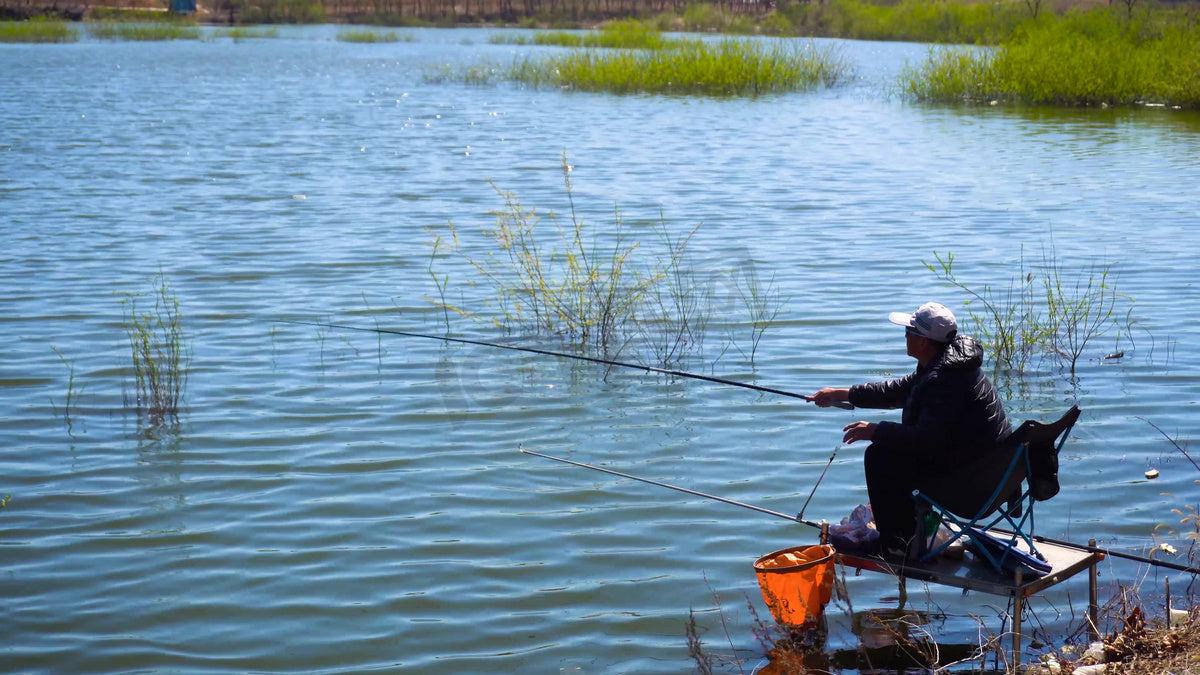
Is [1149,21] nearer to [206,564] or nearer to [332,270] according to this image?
[332,270]

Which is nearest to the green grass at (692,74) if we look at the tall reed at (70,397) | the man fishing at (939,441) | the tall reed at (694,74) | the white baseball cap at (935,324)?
the tall reed at (694,74)

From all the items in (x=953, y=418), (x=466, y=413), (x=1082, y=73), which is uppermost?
(x=1082, y=73)

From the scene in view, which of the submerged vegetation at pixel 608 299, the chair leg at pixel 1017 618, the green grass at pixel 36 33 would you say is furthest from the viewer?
the green grass at pixel 36 33

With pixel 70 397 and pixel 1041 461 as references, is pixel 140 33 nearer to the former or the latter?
pixel 70 397

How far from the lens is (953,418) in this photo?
412 cm

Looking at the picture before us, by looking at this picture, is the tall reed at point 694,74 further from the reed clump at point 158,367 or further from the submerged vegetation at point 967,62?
the reed clump at point 158,367

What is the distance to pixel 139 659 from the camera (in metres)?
4.46

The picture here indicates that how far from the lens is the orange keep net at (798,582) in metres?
4.14

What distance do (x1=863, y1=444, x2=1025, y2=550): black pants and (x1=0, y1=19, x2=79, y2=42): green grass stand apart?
4592 centimetres

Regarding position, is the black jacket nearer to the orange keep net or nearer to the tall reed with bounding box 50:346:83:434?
the orange keep net

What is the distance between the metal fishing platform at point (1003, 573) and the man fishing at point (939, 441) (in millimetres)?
97

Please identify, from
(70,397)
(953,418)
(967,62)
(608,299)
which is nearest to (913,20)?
(967,62)

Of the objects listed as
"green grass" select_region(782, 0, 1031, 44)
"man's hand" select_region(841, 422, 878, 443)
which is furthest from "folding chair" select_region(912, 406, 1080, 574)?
"green grass" select_region(782, 0, 1031, 44)

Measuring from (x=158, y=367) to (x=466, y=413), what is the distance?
1885mm
